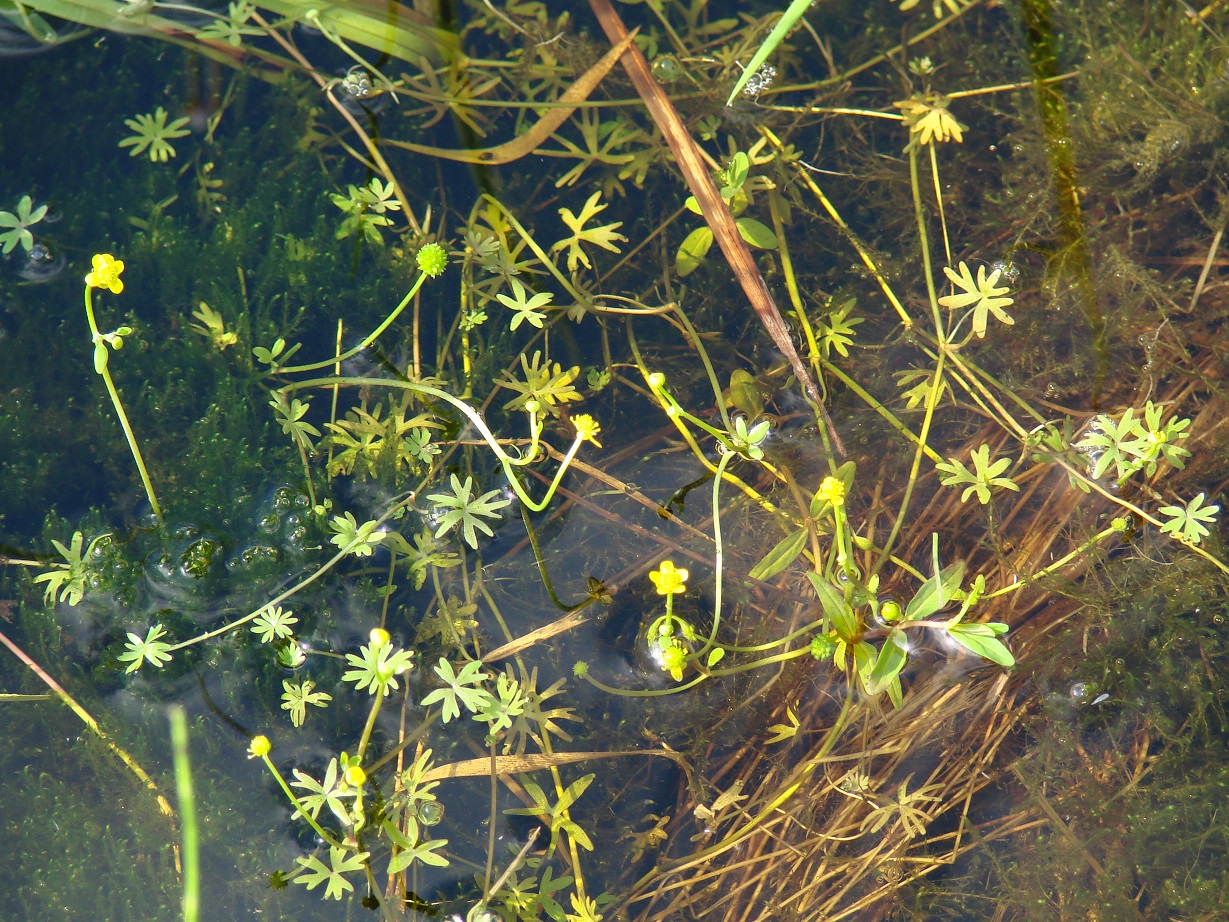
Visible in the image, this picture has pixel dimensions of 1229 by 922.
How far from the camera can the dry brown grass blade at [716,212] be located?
10.2ft

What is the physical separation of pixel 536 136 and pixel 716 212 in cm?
78

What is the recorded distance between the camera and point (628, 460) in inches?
121

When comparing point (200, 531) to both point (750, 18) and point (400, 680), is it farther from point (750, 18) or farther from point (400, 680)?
point (750, 18)

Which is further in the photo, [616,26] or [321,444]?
[616,26]

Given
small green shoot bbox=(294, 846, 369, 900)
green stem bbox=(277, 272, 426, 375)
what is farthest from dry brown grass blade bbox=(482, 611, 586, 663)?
green stem bbox=(277, 272, 426, 375)

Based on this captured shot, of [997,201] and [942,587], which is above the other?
[997,201]

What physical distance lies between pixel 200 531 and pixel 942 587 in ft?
7.83

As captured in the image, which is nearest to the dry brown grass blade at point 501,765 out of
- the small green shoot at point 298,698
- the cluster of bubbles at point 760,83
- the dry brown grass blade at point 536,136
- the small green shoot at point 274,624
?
the small green shoot at point 298,698

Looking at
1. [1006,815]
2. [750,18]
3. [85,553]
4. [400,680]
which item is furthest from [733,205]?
[85,553]

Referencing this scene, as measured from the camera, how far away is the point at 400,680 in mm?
2793

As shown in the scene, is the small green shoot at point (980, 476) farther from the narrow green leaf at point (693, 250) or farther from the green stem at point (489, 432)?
the green stem at point (489, 432)

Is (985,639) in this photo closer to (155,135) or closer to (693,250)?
(693,250)

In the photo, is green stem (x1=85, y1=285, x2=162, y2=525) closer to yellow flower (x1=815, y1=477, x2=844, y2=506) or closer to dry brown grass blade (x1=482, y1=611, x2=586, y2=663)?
dry brown grass blade (x1=482, y1=611, x2=586, y2=663)

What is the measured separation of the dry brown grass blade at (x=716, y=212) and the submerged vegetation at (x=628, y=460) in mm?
16
